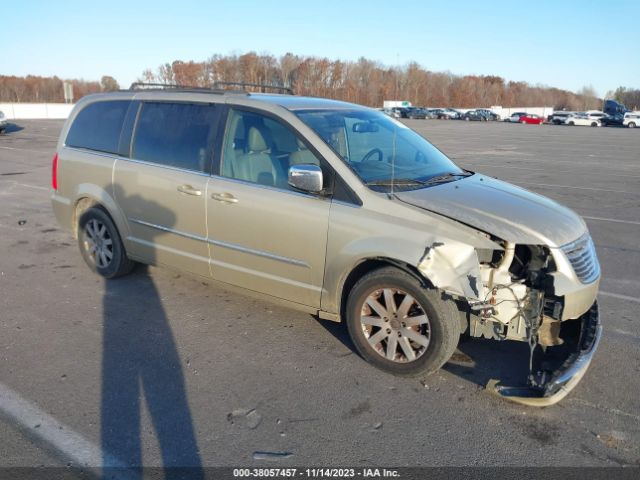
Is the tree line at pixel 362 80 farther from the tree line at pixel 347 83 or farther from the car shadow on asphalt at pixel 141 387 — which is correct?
the car shadow on asphalt at pixel 141 387

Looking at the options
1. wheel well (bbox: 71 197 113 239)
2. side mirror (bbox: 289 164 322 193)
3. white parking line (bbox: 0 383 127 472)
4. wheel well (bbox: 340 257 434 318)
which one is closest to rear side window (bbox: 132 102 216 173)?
wheel well (bbox: 71 197 113 239)

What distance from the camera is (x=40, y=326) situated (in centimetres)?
450

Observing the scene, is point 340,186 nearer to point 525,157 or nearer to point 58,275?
point 58,275

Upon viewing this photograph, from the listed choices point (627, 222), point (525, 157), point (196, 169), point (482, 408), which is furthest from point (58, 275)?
point (525, 157)

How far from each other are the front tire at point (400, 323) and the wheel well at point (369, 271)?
39 millimetres

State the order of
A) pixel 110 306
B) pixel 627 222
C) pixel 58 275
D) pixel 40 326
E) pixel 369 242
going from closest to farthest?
pixel 369 242 < pixel 40 326 < pixel 110 306 < pixel 58 275 < pixel 627 222

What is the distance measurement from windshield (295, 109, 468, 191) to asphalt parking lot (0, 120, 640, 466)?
4.48ft

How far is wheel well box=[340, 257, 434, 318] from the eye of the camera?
3.57m

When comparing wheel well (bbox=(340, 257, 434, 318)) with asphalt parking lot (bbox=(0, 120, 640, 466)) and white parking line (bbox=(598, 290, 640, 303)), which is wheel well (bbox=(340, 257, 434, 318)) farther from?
white parking line (bbox=(598, 290, 640, 303))

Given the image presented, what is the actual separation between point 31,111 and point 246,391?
53.4 m

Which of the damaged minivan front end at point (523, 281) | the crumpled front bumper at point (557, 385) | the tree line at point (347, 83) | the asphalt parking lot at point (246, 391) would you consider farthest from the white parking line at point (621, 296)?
the tree line at point (347, 83)

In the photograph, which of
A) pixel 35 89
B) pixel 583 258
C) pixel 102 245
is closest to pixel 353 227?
pixel 583 258

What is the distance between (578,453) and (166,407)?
2.40 m

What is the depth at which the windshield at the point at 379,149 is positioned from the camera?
4.07 metres
